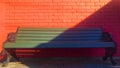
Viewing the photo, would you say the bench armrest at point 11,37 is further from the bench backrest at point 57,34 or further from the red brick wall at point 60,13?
the red brick wall at point 60,13

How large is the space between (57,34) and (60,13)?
0.54m

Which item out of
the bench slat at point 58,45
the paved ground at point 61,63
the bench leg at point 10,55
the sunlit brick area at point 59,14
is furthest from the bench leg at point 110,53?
the bench leg at point 10,55

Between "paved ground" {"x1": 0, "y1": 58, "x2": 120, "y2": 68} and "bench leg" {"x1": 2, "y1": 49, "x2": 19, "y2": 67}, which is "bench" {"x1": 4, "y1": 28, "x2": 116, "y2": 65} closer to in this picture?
"bench leg" {"x1": 2, "y1": 49, "x2": 19, "y2": 67}

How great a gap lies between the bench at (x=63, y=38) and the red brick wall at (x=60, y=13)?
0.24 m

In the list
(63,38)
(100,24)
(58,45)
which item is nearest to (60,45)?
(58,45)

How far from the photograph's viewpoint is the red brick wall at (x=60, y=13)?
774 centimetres

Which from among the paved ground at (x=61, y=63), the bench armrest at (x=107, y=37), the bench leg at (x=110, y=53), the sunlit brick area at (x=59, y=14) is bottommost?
the paved ground at (x=61, y=63)

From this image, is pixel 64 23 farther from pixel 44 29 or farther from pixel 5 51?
pixel 5 51

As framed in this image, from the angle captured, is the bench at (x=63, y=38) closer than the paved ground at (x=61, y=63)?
Yes

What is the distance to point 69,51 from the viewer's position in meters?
7.85

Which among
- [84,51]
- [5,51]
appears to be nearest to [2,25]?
[5,51]

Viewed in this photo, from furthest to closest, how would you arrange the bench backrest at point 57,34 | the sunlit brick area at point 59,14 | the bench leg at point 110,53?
the sunlit brick area at point 59,14 < the bench backrest at point 57,34 < the bench leg at point 110,53

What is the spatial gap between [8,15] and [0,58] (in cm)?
99

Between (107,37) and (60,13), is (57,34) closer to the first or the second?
(60,13)
